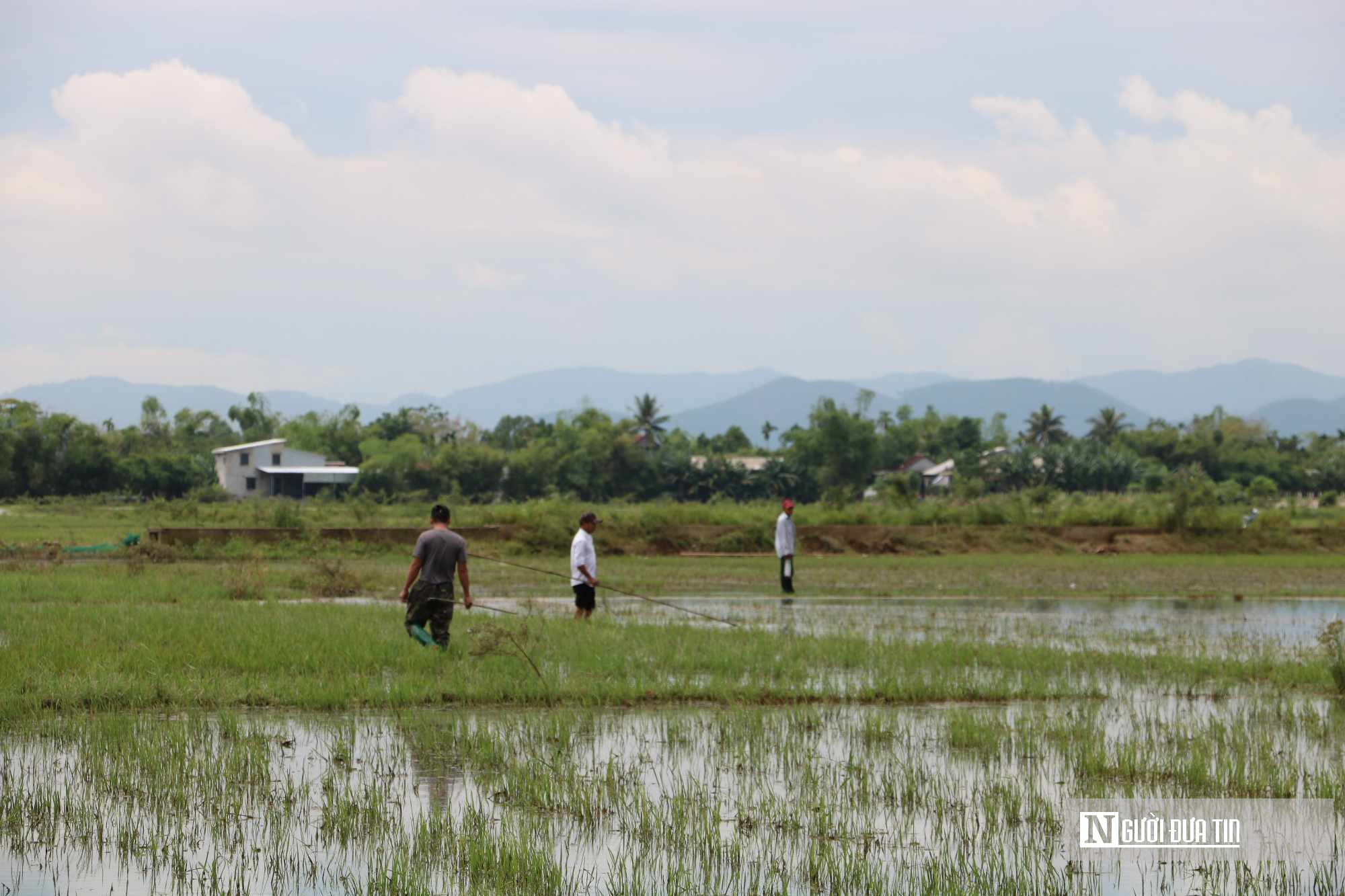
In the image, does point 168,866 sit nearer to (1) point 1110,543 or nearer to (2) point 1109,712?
(2) point 1109,712

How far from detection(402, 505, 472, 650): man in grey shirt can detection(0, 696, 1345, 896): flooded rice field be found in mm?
2180

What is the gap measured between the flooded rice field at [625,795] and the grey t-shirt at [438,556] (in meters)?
2.18

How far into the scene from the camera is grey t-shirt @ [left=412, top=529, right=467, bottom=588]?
1227 centimetres

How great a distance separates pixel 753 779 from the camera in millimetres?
8359

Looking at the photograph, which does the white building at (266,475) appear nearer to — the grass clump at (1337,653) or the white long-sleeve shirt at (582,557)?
the white long-sleeve shirt at (582,557)

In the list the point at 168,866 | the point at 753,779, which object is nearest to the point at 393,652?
the point at 753,779

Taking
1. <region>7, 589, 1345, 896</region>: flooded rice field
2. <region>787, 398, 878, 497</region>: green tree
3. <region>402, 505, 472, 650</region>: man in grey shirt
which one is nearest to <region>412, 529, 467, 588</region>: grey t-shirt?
<region>402, 505, 472, 650</region>: man in grey shirt

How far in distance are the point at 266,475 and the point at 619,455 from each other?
927 inches

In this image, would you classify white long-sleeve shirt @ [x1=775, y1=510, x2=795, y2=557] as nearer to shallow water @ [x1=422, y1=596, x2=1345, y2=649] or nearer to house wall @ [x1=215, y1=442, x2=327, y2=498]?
shallow water @ [x1=422, y1=596, x2=1345, y2=649]

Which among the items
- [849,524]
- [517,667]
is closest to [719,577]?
[849,524]

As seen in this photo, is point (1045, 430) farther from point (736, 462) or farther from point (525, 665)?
point (525, 665)

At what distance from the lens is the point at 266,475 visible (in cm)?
8612

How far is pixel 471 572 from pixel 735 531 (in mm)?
12149

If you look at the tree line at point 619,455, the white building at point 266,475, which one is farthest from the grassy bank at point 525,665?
the white building at point 266,475
